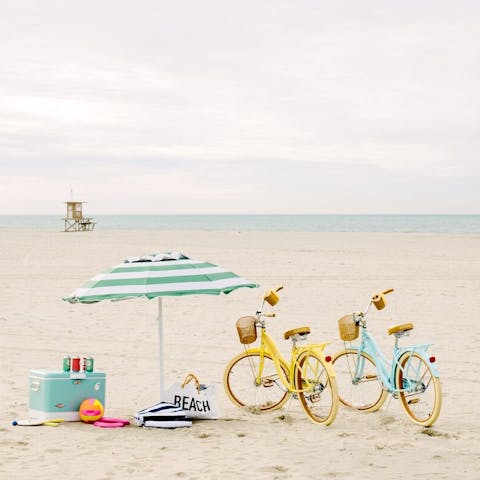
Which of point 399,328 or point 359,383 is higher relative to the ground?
point 399,328

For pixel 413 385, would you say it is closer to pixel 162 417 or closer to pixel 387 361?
pixel 387 361

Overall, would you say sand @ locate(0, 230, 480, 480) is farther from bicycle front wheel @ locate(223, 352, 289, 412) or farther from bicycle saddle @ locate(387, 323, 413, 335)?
bicycle saddle @ locate(387, 323, 413, 335)

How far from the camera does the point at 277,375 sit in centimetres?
908

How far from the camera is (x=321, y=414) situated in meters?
8.77

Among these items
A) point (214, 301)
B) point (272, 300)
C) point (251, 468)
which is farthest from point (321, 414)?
point (214, 301)

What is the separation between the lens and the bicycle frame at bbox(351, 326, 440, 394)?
26.1 feet

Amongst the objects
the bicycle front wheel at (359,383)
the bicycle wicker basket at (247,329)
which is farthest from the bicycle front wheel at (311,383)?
the bicycle wicker basket at (247,329)

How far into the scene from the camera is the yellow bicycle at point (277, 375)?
8258 mm

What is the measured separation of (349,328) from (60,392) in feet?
9.11

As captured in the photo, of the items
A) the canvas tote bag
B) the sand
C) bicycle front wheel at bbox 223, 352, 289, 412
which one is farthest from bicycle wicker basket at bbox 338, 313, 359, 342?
the canvas tote bag

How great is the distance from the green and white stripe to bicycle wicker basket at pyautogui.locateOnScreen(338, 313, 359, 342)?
95 cm

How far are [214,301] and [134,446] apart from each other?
10744 millimetres

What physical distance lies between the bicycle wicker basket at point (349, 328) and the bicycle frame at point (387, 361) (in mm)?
178

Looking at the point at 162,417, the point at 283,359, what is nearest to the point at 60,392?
the point at 162,417
